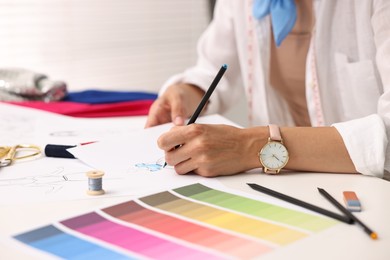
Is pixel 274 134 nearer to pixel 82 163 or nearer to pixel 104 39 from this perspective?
pixel 82 163

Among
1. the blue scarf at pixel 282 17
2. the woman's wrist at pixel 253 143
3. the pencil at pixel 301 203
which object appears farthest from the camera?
the blue scarf at pixel 282 17

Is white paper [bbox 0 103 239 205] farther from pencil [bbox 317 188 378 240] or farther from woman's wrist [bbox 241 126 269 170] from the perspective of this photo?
pencil [bbox 317 188 378 240]

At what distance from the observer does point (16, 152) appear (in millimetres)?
1117

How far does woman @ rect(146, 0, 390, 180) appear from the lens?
38.4 inches

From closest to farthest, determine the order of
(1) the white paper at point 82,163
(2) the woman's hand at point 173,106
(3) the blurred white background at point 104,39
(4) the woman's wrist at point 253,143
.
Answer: (1) the white paper at point 82,163 < (4) the woman's wrist at point 253,143 < (2) the woman's hand at point 173,106 < (3) the blurred white background at point 104,39

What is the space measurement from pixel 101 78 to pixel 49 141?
1.72m

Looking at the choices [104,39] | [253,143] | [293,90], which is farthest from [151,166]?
[104,39]

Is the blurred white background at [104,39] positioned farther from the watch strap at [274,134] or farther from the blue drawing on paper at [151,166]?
the watch strap at [274,134]

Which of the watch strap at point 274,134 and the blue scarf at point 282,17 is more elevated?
the blue scarf at point 282,17

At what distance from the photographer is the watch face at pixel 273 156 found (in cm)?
97

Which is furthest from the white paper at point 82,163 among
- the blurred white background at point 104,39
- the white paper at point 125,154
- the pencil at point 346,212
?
the blurred white background at point 104,39

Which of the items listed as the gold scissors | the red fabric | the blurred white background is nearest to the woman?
the red fabric

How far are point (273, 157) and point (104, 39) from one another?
204 cm

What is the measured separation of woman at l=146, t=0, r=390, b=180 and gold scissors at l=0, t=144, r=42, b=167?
0.30 meters
